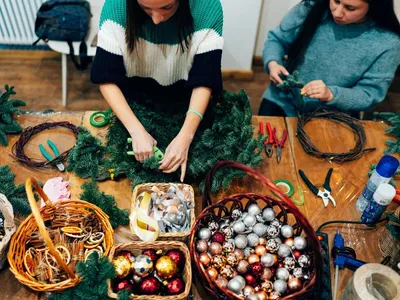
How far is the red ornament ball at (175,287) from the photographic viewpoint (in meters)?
0.95

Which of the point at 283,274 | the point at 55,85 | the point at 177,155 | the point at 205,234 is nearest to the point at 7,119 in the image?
the point at 177,155

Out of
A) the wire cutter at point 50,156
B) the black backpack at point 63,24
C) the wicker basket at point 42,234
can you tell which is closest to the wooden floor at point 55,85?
the black backpack at point 63,24

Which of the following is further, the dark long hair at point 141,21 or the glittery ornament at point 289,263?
the dark long hair at point 141,21

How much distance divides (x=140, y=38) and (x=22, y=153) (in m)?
0.55

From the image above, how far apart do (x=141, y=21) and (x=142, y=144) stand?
393 mm

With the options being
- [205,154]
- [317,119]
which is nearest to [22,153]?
[205,154]

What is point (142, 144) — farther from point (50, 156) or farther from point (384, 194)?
point (384, 194)

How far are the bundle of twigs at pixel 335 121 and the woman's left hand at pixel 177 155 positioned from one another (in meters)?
0.44

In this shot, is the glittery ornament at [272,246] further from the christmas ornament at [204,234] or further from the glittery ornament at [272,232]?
the christmas ornament at [204,234]

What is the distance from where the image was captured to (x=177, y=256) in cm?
100

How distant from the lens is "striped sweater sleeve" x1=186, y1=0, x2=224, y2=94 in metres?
1.25

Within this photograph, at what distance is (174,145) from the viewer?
1.22 meters

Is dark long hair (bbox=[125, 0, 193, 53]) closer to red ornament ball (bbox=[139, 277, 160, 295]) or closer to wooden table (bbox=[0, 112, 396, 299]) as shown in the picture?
wooden table (bbox=[0, 112, 396, 299])

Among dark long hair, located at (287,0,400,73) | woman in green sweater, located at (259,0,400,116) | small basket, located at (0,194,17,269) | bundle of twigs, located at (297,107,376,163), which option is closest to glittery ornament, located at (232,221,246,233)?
bundle of twigs, located at (297,107,376,163)
